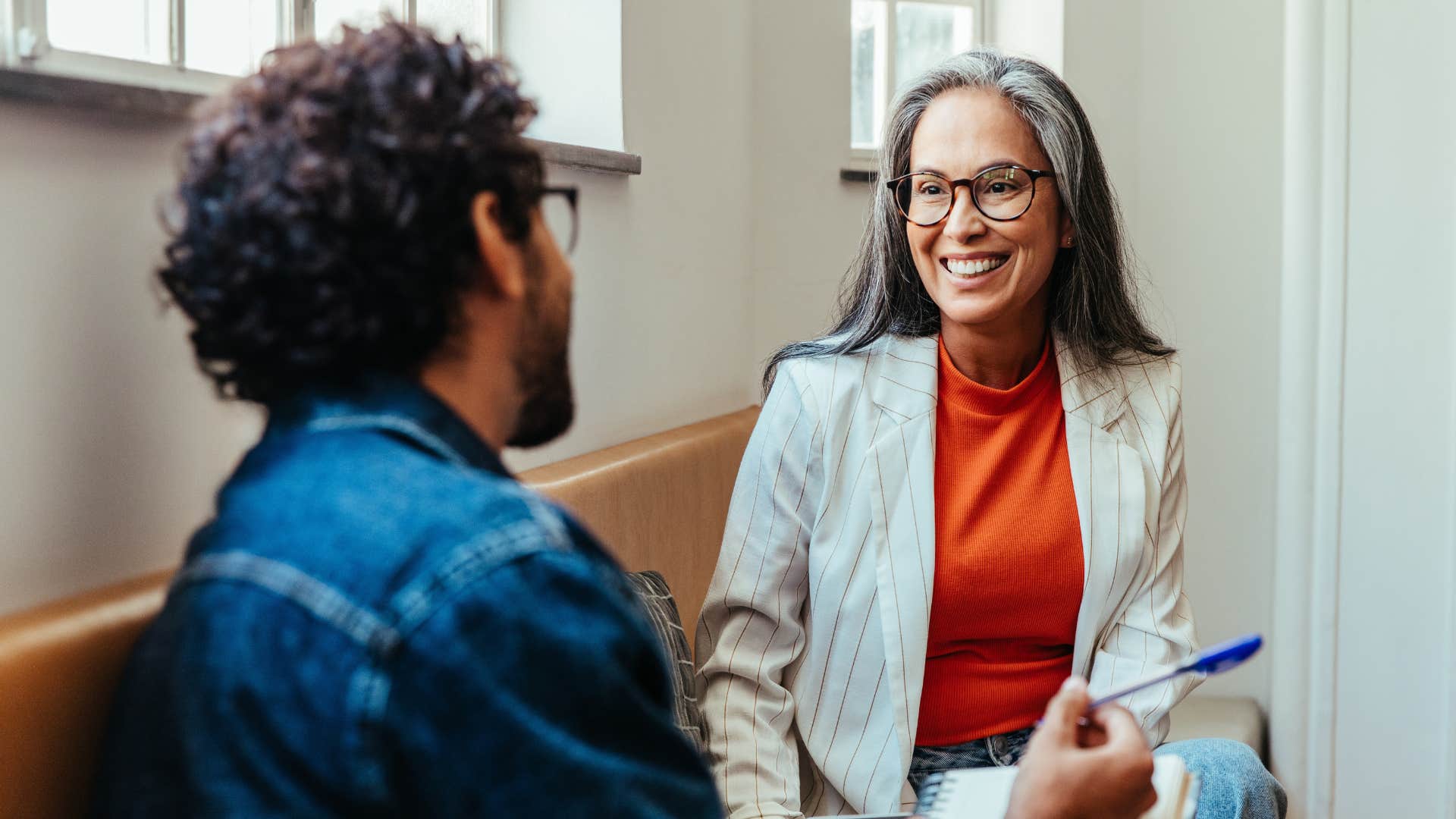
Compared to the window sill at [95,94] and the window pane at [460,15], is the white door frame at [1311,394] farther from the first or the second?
the window sill at [95,94]

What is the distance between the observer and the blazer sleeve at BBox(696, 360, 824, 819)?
156 centimetres

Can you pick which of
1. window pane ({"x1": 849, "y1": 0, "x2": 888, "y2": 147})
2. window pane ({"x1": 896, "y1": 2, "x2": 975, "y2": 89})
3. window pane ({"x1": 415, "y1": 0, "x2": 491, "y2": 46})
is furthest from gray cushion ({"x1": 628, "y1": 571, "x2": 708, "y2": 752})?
window pane ({"x1": 896, "y1": 2, "x2": 975, "y2": 89})

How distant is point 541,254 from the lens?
864 mm

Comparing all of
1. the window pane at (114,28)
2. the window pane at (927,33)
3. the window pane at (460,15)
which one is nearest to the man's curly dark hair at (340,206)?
the window pane at (114,28)

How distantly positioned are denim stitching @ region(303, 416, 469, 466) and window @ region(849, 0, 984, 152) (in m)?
2.85

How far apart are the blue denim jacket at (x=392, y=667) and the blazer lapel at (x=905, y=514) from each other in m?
0.89

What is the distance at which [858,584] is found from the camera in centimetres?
162

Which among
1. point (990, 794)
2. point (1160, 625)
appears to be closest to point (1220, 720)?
point (1160, 625)

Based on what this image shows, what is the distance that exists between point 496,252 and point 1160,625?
1.16 m

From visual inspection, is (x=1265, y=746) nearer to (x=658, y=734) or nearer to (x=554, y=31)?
(x=554, y=31)

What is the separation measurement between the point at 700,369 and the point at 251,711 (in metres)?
2.10

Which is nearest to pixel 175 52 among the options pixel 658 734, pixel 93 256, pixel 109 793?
pixel 93 256

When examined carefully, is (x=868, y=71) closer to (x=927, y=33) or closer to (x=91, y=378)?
(x=927, y=33)

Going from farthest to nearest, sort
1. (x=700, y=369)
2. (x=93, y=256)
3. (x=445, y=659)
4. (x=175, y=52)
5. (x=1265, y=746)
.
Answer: (x=1265, y=746) < (x=700, y=369) < (x=175, y=52) < (x=93, y=256) < (x=445, y=659)
